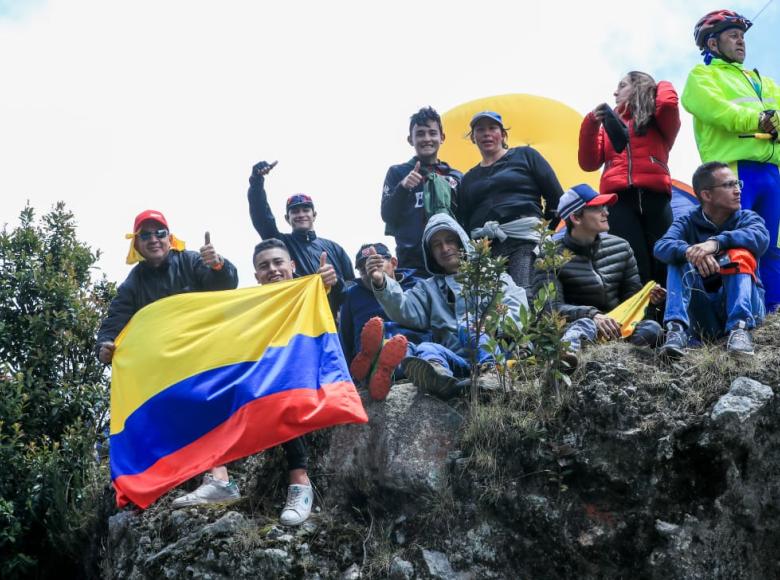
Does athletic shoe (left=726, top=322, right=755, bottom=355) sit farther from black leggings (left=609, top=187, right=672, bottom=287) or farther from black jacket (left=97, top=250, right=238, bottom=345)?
black jacket (left=97, top=250, right=238, bottom=345)

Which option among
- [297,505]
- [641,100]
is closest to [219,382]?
[297,505]

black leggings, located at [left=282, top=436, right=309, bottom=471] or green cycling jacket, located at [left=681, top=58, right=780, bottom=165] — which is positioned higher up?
green cycling jacket, located at [left=681, top=58, right=780, bottom=165]

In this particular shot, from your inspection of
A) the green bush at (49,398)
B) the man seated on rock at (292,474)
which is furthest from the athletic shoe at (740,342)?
the green bush at (49,398)

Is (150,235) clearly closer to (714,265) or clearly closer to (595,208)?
(595,208)

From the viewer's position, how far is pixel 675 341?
22.4 ft

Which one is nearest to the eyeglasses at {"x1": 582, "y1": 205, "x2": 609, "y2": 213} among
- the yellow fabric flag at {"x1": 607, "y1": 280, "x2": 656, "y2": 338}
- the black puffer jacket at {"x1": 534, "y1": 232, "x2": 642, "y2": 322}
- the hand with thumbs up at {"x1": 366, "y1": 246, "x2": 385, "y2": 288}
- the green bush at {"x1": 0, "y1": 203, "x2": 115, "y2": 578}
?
the black puffer jacket at {"x1": 534, "y1": 232, "x2": 642, "y2": 322}

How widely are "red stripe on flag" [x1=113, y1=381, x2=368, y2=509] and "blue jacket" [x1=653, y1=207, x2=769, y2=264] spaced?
254 cm

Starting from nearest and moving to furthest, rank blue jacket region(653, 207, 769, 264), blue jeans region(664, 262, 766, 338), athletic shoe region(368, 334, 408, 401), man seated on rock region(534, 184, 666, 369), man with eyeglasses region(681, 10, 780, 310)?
1. athletic shoe region(368, 334, 408, 401)
2. blue jeans region(664, 262, 766, 338)
3. blue jacket region(653, 207, 769, 264)
4. man seated on rock region(534, 184, 666, 369)
5. man with eyeglasses region(681, 10, 780, 310)

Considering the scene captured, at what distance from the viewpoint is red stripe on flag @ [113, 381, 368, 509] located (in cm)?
662

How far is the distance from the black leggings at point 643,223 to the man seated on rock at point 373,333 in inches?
71.7

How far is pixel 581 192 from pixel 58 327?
4.70 metres

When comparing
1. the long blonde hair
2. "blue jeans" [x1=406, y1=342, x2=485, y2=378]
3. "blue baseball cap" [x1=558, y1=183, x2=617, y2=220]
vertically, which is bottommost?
"blue jeans" [x1=406, y1=342, x2=485, y2=378]

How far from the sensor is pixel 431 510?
21.3 ft

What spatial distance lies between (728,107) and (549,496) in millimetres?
3800
